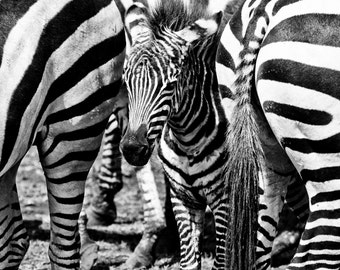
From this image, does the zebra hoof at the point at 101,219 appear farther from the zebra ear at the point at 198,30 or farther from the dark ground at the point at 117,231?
the zebra ear at the point at 198,30

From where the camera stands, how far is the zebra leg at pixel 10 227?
20.5 feet

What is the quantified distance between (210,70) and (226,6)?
2.72 ft

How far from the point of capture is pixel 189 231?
6.86m

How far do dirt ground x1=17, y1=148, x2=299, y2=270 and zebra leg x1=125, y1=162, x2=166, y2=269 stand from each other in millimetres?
148

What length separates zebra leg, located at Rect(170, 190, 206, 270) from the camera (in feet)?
22.4

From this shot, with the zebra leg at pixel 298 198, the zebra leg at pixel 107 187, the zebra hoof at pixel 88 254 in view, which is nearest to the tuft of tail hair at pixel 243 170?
the zebra leg at pixel 298 198

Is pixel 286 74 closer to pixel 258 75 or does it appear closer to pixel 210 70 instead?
pixel 258 75

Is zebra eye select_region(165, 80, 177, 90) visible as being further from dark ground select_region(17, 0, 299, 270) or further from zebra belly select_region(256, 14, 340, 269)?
dark ground select_region(17, 0, 299, 270)

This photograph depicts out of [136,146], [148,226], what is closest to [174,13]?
[136,146]

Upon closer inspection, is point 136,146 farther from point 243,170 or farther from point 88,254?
A: point 88,254

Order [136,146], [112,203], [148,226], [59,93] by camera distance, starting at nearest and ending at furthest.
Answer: [59,93] < [136,146] < [148,226] < [112,203]

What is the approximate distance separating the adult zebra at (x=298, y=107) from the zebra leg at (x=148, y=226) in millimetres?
2788

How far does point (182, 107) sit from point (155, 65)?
0.58m

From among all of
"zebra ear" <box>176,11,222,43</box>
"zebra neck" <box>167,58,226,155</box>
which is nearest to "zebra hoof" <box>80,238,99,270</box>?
"zebra neck" <box>167,58,226,155</box>
